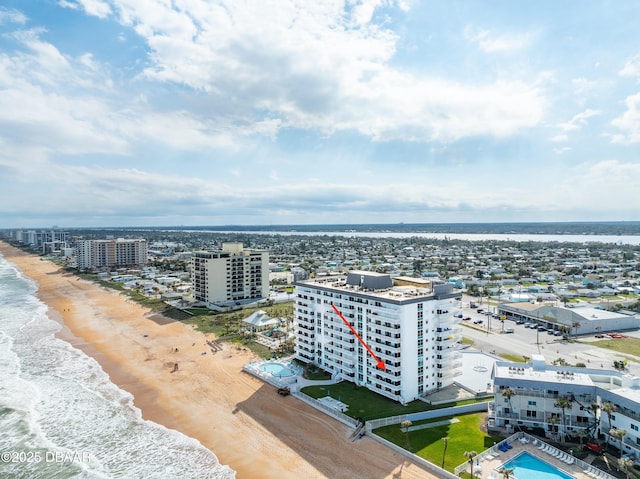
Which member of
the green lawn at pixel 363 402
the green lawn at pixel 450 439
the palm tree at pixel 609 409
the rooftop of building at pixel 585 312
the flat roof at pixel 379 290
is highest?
the flat roof at pixel 379 290

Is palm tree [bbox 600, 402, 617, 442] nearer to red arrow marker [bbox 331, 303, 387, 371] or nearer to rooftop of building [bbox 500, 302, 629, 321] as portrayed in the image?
red arrow marker [bbox 331, 303, 387, 371]

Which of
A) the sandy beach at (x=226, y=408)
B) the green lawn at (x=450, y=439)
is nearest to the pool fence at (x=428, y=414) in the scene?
the green lawn at (x=450, y=439)

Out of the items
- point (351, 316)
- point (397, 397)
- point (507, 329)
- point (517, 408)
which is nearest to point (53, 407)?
point (351, 316)

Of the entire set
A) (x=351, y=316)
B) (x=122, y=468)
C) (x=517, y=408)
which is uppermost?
(x=351, y=316)

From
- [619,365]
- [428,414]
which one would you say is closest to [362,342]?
[428,414]

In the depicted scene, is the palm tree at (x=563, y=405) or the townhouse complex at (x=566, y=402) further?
the palm tree at (x=563, y=405)

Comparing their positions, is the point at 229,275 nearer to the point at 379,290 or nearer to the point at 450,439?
the point at 379,290

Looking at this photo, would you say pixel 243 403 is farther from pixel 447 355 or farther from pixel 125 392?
pixel 447 355

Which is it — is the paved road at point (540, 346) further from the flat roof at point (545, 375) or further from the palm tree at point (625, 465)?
the palm tree at point (625, 465)
